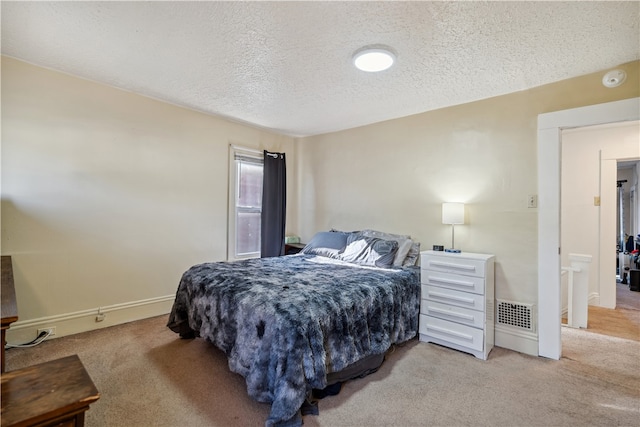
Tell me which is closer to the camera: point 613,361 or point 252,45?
point 252,45

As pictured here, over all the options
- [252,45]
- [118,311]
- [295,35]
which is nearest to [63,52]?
[252,45]

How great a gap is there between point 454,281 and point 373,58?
197 cm

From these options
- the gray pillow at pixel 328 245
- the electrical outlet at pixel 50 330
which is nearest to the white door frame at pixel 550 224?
the gray pillow at pixel 328 245

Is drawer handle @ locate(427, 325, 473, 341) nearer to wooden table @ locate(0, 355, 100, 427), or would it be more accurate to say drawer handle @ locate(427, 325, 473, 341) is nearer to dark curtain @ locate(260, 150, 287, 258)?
dark curtain @ locate(260, 150, 287, 258)

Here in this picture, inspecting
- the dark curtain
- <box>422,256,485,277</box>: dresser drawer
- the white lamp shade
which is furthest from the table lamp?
the dark curtain

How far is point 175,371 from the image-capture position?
213 centimetres

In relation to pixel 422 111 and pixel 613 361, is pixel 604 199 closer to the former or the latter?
pixel 613 361

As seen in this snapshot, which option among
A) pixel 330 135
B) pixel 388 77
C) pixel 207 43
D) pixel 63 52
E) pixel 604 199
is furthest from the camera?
pixel 330 135

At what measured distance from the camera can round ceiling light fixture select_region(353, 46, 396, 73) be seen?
81.0 inches

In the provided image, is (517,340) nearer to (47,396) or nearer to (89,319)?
(47,396)

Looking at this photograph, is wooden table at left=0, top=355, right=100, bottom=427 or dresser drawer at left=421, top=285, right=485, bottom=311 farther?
dresser drawer at left=421, top=285, right=485, bottom=311

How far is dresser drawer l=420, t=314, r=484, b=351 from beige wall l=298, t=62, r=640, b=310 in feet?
1.86

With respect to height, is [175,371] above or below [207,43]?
below

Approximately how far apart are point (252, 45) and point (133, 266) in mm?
2514
